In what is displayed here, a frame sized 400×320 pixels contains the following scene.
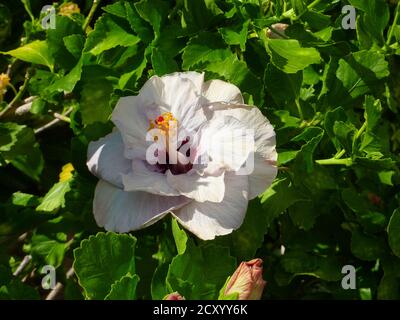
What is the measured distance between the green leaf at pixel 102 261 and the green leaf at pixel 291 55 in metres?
0.39

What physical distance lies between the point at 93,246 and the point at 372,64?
1.93 ft

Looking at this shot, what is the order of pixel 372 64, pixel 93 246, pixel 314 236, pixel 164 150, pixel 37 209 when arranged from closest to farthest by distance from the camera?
1. pixel 93 246
2. pixel 164 150
3. pixel 372 64
4. pixel 37 209
5. pixel 314 236

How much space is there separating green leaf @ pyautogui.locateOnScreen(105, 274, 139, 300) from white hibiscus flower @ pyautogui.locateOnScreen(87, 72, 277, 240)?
0.10 metres

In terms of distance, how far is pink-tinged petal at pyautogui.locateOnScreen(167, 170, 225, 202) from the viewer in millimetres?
987

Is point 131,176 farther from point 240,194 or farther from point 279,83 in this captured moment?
point 279,83

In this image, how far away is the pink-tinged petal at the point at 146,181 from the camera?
1.00 metres

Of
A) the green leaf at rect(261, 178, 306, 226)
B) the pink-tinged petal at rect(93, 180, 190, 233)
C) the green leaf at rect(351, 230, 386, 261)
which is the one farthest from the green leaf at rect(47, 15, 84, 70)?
the green leaf at rect(351, 230, 386, 261)

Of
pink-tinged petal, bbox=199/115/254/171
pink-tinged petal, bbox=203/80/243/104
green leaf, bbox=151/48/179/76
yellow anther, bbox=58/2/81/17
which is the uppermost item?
green leaf, bbox=151/48/179/76

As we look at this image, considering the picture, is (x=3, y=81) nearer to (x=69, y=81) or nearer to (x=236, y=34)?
(x=69, y=81)

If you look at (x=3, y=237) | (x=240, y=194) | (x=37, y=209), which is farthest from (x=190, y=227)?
(x=3, y=237)

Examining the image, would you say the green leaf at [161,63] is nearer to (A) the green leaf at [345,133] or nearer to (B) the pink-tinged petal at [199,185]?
(B) the pink-tinged petal at [199,185]

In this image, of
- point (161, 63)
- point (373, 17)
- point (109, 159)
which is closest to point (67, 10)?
point (161, 63)

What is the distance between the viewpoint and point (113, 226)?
3.35ft

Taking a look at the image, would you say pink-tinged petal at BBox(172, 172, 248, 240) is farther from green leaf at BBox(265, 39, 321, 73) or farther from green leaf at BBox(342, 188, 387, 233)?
green leaf at BBox(342, 188, 387, 233)
